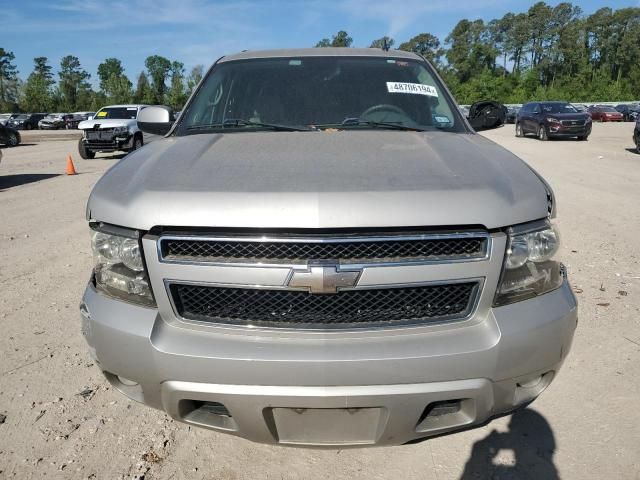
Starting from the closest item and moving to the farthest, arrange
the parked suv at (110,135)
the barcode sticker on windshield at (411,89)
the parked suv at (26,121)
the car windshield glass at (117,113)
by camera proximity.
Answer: the barcode sticker on windshield at (411,89) → the parked suv at (110,135) → the car windshield glass at (117,113) → the parked suv at (26,121)

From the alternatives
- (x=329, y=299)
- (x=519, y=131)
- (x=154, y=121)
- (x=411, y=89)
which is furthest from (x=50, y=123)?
(x=329, y=299)

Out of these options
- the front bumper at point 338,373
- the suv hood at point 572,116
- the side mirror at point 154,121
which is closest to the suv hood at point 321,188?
the front bumper at point 338,373

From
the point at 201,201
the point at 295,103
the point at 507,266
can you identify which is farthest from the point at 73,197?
the point at 507,266

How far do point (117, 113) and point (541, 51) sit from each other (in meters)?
102

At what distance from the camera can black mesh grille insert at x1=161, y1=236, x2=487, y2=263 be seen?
6.02ft

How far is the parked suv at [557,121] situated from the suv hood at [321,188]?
2192 cm

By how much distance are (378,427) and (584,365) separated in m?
1.99

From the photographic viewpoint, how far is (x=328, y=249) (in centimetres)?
183

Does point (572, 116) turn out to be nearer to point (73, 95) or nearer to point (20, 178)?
point (20, 178)

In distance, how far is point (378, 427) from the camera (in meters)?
1.87

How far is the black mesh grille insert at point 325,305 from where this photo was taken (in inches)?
74.1

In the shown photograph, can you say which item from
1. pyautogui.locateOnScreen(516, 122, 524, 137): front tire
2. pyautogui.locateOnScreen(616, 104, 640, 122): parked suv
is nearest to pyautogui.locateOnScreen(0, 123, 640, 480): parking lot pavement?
pyautogui.locateOnScreen(516, 122, 524, 137): front tire

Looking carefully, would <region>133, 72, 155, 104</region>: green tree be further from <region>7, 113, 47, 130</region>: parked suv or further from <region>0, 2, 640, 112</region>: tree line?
<region>7, 113, 47, 130</region>: parked suv

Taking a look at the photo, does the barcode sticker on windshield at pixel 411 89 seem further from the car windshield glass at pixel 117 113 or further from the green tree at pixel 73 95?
the green tree at pixel 73 95
